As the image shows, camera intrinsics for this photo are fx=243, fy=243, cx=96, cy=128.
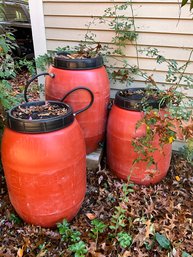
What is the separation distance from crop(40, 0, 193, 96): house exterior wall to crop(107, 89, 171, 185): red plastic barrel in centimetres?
68

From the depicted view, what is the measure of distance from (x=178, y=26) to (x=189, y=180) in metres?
A: 1.38

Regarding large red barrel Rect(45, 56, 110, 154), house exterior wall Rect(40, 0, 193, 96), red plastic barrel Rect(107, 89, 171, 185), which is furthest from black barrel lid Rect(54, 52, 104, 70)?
house exterior wall Rect(40, 0, 193, 96)

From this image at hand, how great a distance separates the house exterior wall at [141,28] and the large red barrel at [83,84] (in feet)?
1.98

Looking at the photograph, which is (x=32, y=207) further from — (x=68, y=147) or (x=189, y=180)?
(x=189, y=180)

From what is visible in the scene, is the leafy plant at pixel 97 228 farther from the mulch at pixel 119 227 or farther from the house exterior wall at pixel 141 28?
the house exterior wall at pixel 141 28

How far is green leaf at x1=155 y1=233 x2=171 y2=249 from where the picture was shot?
1.53 m

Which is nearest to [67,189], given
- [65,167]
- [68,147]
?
[65,167]

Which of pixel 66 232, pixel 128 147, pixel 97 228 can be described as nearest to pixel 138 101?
pixel 128 147

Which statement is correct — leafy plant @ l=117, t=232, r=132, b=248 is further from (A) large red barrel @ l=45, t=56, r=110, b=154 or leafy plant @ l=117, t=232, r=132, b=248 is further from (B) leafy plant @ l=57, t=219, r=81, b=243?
(A) large red barrel @ l=45, t=56, r=110, b=154

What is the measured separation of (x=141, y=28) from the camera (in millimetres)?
2277

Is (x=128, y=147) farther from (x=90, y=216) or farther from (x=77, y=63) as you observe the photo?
(x=77, y=63)

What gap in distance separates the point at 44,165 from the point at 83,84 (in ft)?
2.60

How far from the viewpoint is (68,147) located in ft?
4.65

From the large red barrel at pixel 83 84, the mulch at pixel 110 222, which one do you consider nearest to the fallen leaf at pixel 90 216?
the mulch at pixel 110 222
